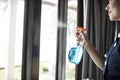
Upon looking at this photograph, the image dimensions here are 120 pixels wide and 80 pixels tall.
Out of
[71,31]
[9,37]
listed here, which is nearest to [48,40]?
[71,31]

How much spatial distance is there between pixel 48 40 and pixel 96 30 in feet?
1.96

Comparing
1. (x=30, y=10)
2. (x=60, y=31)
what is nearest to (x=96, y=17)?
(x=60, y=31)

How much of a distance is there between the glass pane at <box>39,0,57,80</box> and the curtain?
0.36 metres

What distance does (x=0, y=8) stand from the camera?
1.85 metres

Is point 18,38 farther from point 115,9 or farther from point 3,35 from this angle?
point 115,9

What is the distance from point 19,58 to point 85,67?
806 millimetres

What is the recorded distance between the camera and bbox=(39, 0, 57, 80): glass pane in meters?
2.25

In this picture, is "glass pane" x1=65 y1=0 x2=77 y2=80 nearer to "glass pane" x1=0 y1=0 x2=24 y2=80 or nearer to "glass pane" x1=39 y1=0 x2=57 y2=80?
"glass pane" x1=39 y1=0 x2=57 y2=80

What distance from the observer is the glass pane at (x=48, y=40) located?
2.25 metres

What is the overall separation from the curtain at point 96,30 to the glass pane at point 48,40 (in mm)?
358

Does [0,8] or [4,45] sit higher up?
[0,8]

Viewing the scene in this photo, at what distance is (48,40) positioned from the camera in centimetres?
232

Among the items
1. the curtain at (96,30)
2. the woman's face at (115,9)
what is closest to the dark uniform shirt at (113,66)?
the woman's face at (115,9)

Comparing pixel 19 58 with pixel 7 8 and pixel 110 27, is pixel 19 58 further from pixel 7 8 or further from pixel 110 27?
pixel 110 27
